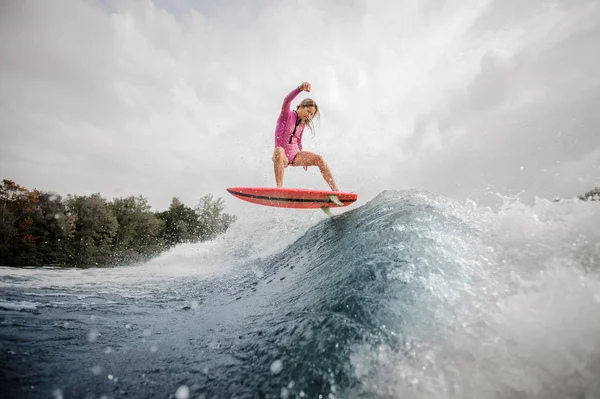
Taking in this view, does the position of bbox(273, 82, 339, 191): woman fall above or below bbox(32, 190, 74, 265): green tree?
below

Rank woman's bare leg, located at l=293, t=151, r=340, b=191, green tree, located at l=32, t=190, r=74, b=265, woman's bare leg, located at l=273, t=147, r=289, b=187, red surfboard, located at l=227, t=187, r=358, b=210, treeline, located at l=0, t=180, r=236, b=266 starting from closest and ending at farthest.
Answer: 1. red surfboard, located at l=227, t=187, r=358, b=210
2. woman's bare leg, located at l=273, t=147, r=289, b=187
3. woman's bare leg, located at l=293, t=151, r=340, b=191
4. treeline, located at l=0, t=180, r=236, b=266
5. green tree, located at l=32, t=190, r=74, b=265

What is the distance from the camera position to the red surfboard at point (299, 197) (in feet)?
22.2

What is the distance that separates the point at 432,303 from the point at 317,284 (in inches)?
52.0

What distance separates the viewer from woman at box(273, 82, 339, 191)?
706cm

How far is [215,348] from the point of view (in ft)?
7.79

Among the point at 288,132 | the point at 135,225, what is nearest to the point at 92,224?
the point at 135,225

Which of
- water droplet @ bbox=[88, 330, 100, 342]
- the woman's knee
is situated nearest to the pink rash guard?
the woman's knee

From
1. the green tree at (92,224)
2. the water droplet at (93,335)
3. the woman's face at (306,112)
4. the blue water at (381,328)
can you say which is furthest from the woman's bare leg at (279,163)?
the green tree at (92,224)

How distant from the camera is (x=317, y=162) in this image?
7.18 m

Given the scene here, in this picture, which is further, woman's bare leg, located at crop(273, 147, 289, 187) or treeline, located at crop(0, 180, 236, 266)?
treeline, located at crop(0, 180, 236, 266)

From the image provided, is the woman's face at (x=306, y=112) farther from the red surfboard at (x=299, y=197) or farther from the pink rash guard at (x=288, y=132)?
the red surfboard at (x=299, y=197)

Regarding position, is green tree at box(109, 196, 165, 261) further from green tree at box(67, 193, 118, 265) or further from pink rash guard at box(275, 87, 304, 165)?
pink rash guard at box(275, 87, 304, 165)

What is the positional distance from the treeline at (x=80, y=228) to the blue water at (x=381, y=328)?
26.8 meters

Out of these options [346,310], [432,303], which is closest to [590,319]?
[432,303]
